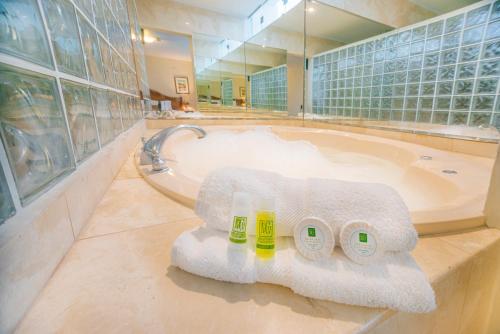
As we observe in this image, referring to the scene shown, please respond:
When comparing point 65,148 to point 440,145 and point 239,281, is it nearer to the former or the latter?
point 239,281

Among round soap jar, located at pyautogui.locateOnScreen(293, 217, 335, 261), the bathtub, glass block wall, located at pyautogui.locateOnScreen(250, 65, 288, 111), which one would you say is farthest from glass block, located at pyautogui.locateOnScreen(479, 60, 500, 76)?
round soap jar, located at pyautogui.locateOnScreen(293, 217, 335, 261)

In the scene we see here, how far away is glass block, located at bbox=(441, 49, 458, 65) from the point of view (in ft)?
6.33

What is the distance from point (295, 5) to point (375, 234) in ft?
8.85

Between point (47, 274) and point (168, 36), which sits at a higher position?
point (168, 36)

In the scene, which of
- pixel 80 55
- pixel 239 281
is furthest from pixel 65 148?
pixel 239 281

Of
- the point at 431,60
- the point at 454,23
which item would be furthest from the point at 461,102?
the point at 454,23

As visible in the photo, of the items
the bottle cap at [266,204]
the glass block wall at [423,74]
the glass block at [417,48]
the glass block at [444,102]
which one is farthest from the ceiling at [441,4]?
the bottle cap at [266,204]

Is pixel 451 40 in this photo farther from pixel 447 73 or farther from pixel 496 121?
pixel 496 121

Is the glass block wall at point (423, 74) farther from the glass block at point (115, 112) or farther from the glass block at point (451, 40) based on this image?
the glass block at point (115, 112)

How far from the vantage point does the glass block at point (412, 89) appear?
2.23 metres

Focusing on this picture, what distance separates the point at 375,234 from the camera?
0.31 m

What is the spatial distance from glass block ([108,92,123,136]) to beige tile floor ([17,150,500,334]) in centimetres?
56

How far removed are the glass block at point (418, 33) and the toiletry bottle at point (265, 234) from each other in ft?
9.54

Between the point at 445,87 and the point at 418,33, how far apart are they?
66cm
